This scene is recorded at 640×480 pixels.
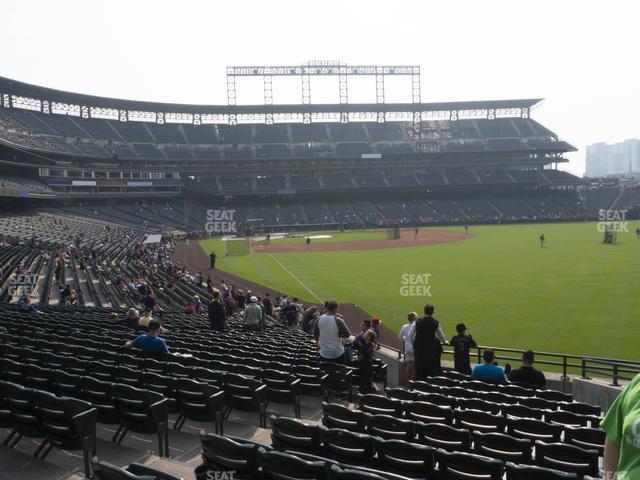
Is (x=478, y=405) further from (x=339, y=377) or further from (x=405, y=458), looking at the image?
(x=339, y=377)

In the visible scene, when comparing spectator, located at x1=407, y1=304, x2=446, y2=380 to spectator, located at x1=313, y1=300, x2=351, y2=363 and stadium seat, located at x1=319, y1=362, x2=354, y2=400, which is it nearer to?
spectator, located at x1=313, y1=300, x2=351, y2=363

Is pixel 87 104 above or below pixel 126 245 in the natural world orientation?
above

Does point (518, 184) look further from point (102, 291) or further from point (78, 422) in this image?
point (78, 422)

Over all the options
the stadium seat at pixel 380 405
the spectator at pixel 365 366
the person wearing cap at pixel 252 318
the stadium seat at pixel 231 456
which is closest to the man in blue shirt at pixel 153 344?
the spectator at pixel 365 366

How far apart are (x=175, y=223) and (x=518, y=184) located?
64.5 meters

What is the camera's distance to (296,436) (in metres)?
5.73

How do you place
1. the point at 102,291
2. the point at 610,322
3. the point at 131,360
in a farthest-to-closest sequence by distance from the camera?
the point at 102,291 < the point at 610,322 < the point at 131,360

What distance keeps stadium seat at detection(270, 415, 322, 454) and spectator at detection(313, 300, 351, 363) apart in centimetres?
454

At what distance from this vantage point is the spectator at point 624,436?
2871 mm

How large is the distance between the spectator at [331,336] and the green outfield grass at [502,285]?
30.1 feet

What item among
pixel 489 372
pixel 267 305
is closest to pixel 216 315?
pixel 267 305

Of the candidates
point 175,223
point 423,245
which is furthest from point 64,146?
point 423,245

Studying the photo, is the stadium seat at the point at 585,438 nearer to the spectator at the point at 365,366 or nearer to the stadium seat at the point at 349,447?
the stadium seat at the point at 349,447

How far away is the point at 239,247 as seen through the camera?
5672 centimetres
